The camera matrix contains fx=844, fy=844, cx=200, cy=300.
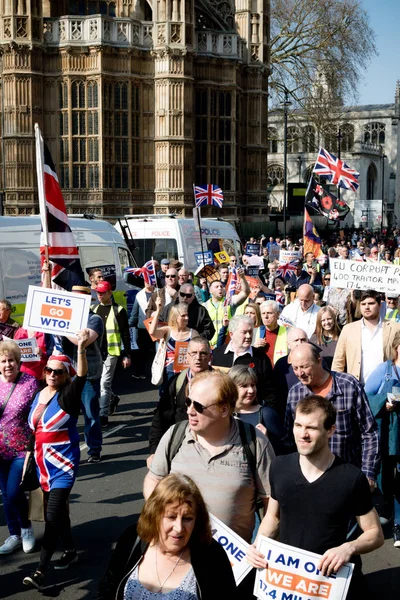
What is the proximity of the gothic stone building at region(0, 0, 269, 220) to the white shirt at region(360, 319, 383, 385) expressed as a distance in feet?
71.8

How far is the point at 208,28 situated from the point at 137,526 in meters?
29.4

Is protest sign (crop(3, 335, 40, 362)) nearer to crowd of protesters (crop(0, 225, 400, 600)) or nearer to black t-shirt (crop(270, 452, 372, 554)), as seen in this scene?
crowd of protesters (crop(0, 225, 400, 600))

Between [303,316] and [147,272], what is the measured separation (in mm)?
5961

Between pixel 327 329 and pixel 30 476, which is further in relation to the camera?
pixel 327 329

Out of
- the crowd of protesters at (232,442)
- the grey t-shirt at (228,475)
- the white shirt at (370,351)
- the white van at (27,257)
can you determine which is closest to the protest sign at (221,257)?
the white van at (27,257)

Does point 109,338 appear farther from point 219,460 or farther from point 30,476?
point 219,460

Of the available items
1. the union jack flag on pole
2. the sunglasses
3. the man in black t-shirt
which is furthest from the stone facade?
the man in black t-shirt

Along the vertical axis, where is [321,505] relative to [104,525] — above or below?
above

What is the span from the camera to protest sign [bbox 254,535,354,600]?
12.2ft

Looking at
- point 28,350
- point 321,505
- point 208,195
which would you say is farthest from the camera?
point 208,195

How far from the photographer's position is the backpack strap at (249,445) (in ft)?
14.0

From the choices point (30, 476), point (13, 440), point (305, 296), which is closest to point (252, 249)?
point (305, 296)

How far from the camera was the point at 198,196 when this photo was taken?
25281 millimetres

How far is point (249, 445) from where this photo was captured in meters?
Result: 4.30
